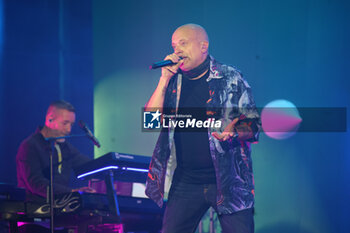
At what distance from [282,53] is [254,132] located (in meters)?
2.20

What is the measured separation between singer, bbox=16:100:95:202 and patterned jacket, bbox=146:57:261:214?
1.33 meters

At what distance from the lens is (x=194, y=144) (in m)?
2.40

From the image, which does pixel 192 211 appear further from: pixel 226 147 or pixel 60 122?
pixel 60 122

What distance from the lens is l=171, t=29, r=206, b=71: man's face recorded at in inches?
103

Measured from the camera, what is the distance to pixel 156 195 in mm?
2508

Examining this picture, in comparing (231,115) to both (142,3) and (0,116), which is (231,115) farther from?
(0,116)

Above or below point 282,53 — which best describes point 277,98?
below

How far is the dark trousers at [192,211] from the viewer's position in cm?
228

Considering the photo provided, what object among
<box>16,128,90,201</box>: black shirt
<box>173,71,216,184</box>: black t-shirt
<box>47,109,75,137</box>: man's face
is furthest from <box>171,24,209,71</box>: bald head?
<box>47,109,75,137</box>: man's face

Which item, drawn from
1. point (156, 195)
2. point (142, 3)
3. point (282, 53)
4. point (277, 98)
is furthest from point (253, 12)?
point (156, 195)

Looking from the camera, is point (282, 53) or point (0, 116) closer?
point (282, 53)

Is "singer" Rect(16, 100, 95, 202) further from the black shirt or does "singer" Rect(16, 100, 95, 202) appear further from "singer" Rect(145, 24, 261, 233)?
"singer" Rect(145, 24, 261, 233)

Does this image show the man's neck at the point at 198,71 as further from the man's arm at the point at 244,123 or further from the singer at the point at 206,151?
the man's arm at the point at 244,123

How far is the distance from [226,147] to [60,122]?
255 cm
